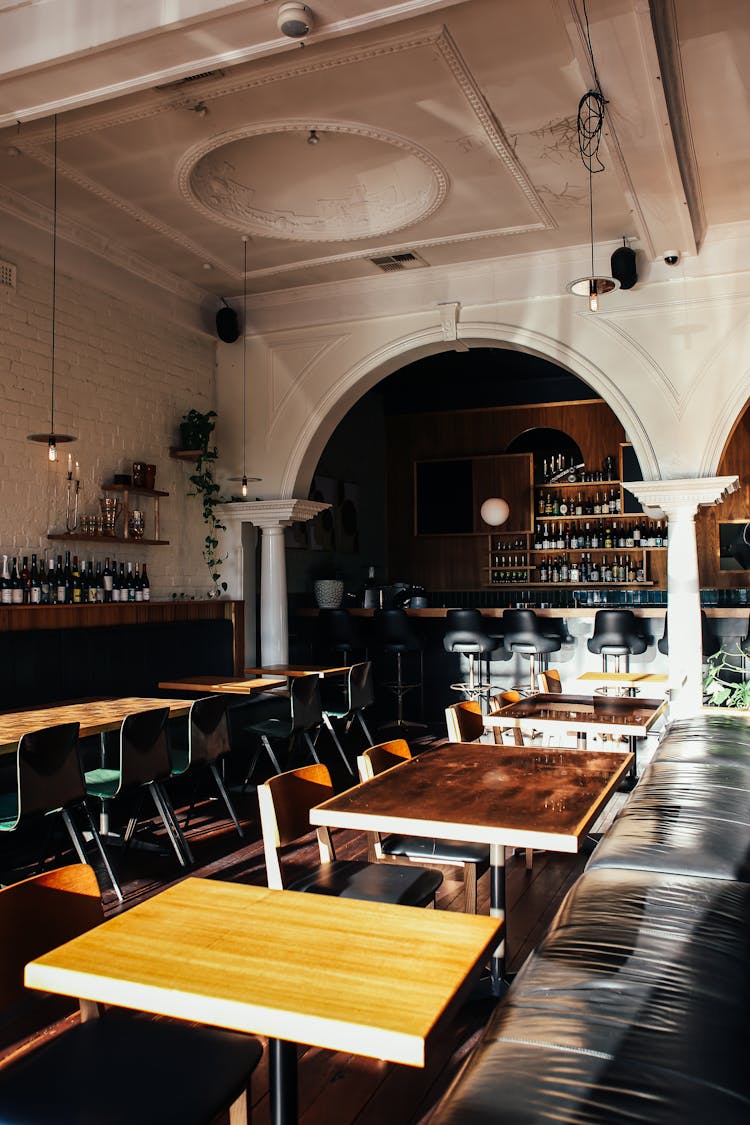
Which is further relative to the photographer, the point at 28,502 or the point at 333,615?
the point at 333,615

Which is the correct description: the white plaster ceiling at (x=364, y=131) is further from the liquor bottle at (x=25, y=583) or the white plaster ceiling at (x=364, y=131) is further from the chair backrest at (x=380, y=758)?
the chair backrest at (x=380, y=758)

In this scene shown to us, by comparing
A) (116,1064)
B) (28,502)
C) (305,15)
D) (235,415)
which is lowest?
(116,1064)

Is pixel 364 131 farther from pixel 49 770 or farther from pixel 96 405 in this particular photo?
pixel 49 770

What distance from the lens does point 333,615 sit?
25.6 feet

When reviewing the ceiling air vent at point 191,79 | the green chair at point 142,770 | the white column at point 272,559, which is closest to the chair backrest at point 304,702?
the green chair at point 142,770

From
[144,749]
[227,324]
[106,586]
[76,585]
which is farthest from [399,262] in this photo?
[144,749]

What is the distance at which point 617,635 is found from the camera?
22.0 ft

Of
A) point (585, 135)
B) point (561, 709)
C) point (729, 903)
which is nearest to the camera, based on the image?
point (729, 903)

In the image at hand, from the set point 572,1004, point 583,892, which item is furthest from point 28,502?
point 572,1004

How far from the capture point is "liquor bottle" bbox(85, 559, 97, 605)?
6.03m

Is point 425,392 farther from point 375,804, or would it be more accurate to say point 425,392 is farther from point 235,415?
point 375,804

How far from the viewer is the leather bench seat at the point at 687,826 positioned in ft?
7.39

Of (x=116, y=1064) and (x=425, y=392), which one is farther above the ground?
(x=425, y=392)

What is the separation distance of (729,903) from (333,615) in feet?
19.6
